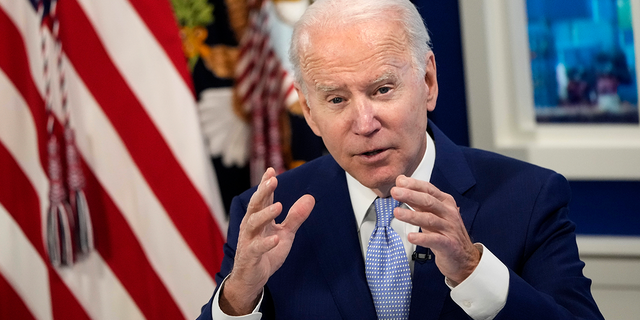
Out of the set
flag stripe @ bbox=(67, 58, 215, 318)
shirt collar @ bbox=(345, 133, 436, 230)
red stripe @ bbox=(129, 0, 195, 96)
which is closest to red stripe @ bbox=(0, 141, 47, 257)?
flag stripe @ bbox=(67, 58, 215, 318)

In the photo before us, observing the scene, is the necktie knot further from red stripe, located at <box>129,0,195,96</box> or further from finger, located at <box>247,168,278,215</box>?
red stripe, located at <box>129,0,195,96</box>

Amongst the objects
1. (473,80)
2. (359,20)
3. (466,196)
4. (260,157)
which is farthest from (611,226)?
(359,20)

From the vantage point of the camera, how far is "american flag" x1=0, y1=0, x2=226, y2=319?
2.18 m

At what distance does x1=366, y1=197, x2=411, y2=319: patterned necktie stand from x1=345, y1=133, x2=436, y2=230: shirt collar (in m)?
0.10

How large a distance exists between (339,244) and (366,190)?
0.15 meters

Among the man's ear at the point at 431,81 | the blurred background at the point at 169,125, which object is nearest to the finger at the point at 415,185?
the man's ear at the point at 431,81

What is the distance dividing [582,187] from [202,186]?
1357mm

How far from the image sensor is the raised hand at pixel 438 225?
1.08 meters

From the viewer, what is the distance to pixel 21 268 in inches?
86.9

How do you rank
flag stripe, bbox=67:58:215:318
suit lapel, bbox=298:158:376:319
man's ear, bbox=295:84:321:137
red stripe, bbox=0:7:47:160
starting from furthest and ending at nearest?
flag stripe, bbox=67:58:215:318
red stripe, bbox=0:7:47:160
man's ear, bbox=295:84:321:137
suit lapel, bbox=298:158:376:319

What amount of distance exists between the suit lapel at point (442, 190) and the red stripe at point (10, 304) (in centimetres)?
150

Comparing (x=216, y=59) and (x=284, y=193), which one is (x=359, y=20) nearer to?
(x=284, y=193)

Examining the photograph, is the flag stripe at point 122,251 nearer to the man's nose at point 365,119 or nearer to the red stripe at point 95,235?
the red stripe at point 95,235

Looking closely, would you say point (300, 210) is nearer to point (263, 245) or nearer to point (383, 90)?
point (263, 245)
